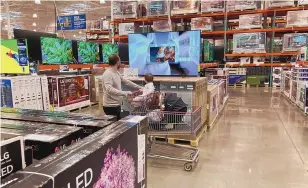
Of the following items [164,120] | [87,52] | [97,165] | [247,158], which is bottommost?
[247,158]

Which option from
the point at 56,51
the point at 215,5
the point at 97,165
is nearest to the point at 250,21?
the point at 215,5

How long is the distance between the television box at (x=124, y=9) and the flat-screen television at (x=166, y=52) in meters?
7.72

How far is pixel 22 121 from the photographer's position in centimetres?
129

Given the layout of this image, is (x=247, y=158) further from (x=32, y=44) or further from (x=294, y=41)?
(x=294, y=41)

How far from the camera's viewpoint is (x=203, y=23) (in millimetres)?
11586

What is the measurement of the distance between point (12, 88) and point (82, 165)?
5398 millimetres

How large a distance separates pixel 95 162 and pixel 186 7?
1133 cm

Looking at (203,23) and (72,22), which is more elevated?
(72,22)

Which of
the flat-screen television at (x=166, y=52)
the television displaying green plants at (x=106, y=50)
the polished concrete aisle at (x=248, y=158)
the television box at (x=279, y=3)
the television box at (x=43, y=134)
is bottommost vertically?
the polished concrete aisle at (x=248, y=158)

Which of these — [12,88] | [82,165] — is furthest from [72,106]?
[82,165]

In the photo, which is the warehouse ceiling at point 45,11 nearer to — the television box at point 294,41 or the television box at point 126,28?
the television box at point 126,28

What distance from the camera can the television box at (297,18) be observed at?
10625 mm

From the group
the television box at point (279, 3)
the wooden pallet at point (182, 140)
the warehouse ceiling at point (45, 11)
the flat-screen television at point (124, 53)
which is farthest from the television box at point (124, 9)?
the wooden pallet at point (182, 140)

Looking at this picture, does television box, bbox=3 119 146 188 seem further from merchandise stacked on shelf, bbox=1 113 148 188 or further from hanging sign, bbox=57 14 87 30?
hanging sign, bbox=57 14 87 30
